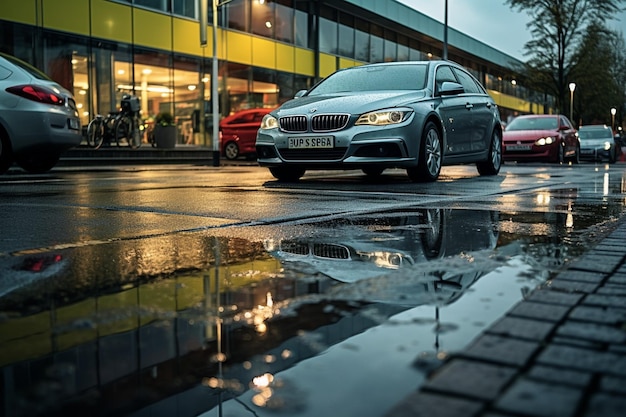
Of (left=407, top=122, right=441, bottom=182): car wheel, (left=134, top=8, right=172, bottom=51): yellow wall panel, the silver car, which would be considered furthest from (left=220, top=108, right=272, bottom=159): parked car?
(left=407, top=122, right=441, bottom=182): car wheel

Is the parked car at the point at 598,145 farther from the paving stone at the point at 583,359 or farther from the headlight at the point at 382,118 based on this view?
the paving stone at the point at 583,359

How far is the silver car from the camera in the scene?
334 inches

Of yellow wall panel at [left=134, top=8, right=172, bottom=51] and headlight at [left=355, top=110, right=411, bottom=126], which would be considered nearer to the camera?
headlight at [left=355, top=110, right=411, bottom=126]

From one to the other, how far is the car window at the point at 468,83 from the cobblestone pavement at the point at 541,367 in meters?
8.93

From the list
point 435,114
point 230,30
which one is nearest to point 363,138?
point 435,114

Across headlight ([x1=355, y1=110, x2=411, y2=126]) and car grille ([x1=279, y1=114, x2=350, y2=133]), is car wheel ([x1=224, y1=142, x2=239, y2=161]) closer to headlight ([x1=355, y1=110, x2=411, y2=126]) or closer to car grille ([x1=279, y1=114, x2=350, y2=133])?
car grille ([x1=279, y1=114, x2=350, y2=133])

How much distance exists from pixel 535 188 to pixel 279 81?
86.0ft

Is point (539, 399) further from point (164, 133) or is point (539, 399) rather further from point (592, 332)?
point (164, 133)

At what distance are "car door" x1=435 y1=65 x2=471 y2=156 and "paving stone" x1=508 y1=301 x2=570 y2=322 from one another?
7477 mm

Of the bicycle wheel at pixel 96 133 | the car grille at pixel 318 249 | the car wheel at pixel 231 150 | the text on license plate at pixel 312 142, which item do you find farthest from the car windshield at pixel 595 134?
the car grille at pixel 318 249

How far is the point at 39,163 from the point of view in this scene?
11.8 metres

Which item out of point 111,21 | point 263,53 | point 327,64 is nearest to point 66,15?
point 111,21

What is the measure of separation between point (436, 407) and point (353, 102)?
753 centimetres

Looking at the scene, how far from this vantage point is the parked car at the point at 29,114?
9.53m
